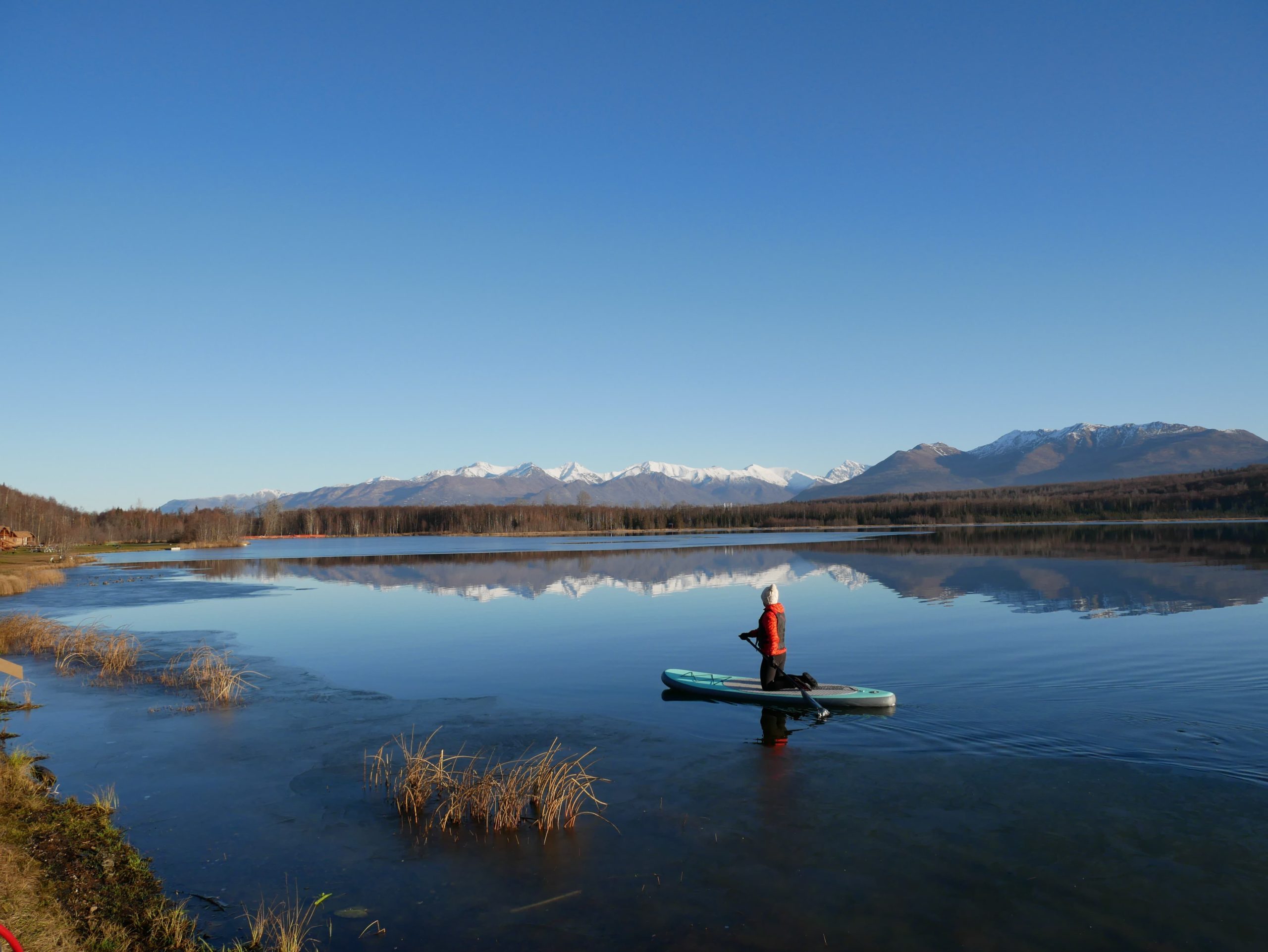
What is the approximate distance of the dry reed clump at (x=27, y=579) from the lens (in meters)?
42.7

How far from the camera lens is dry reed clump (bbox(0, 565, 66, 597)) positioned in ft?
140

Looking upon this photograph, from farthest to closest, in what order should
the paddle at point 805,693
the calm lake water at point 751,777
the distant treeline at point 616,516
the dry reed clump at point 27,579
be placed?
the distant treeline at point 616,516 < the dry reed clump at point 27,579 < the paddle at point 805,693 < the calm lake water at point 751,777

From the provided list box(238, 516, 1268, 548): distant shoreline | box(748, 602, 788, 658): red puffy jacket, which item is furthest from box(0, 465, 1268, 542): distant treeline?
box(748, 602, 788, 658): red puffy jacket

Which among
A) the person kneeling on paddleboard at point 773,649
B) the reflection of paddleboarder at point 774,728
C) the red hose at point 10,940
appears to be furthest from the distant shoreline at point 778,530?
the red hose at point 10,940

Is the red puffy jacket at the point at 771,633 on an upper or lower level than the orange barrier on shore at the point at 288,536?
lower

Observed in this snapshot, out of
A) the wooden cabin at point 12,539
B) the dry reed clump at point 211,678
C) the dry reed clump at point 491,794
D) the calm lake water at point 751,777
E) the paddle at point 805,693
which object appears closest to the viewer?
the calm lake water at point 751,777

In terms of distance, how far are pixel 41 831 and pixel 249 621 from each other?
24.5 m

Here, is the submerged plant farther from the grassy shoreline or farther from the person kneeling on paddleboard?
the person kneeling on paddleboard

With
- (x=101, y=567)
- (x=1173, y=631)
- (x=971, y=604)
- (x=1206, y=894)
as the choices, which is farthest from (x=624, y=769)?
(x=101, y=567)

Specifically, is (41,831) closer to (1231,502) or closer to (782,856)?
(782,856)

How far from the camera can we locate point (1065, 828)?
9758mm

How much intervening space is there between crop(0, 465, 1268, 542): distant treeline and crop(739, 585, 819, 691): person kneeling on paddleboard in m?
128

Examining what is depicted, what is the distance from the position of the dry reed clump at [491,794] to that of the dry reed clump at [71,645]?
12930 millimetres

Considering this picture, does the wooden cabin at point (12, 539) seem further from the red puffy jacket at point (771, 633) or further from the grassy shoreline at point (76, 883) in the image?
the red puffy jacket at point (771, 633)
